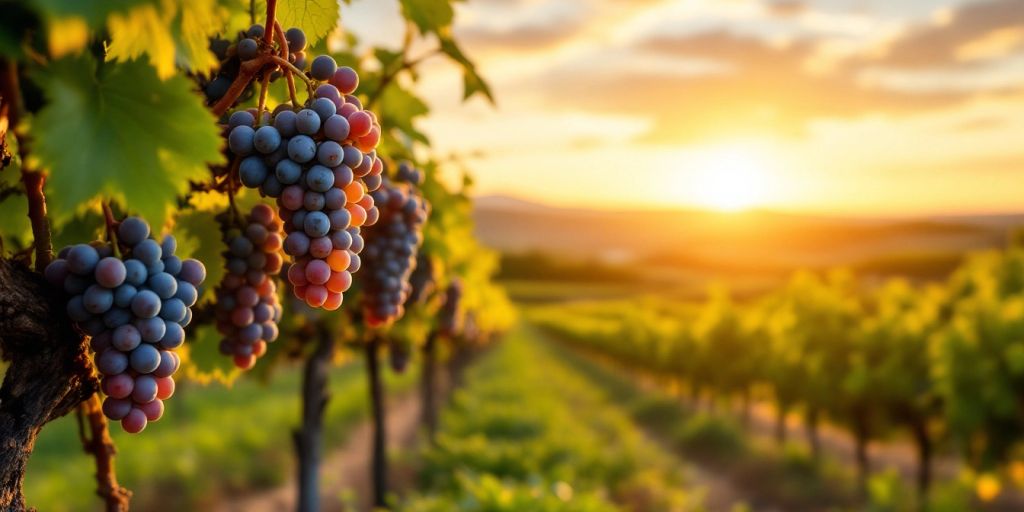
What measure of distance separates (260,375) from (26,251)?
12.2 ft

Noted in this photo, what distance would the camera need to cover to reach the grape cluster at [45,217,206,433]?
142cm

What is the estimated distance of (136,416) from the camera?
57.1 inches

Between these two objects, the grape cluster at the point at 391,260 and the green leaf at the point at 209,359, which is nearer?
the green leaf at the point at 209,359

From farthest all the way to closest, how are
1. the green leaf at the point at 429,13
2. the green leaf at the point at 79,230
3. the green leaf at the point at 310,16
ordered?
the green leaf at the point at 429,13
the green leaf at the point at 79,230
the green leaf at the point at 310,16

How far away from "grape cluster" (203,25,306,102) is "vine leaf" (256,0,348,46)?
0.06 feet

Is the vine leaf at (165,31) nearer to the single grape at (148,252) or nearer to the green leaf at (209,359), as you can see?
the single grape at (148,252)

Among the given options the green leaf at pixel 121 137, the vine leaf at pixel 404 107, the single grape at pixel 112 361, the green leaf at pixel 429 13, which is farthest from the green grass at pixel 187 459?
the green leaf at pixel 121 137

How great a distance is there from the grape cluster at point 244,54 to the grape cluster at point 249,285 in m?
0.36

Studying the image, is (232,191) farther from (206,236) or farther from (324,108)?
(324,108)

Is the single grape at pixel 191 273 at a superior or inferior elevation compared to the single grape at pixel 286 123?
inferior

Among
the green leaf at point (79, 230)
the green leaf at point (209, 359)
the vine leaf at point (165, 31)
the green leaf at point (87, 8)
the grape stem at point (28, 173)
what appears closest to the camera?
the green leaf at point (87, 8)

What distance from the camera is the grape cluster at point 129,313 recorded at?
4.66 feet

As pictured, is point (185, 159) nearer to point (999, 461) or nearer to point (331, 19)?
point (331, 19)

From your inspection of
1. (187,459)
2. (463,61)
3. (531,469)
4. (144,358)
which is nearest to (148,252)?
(144,358)
